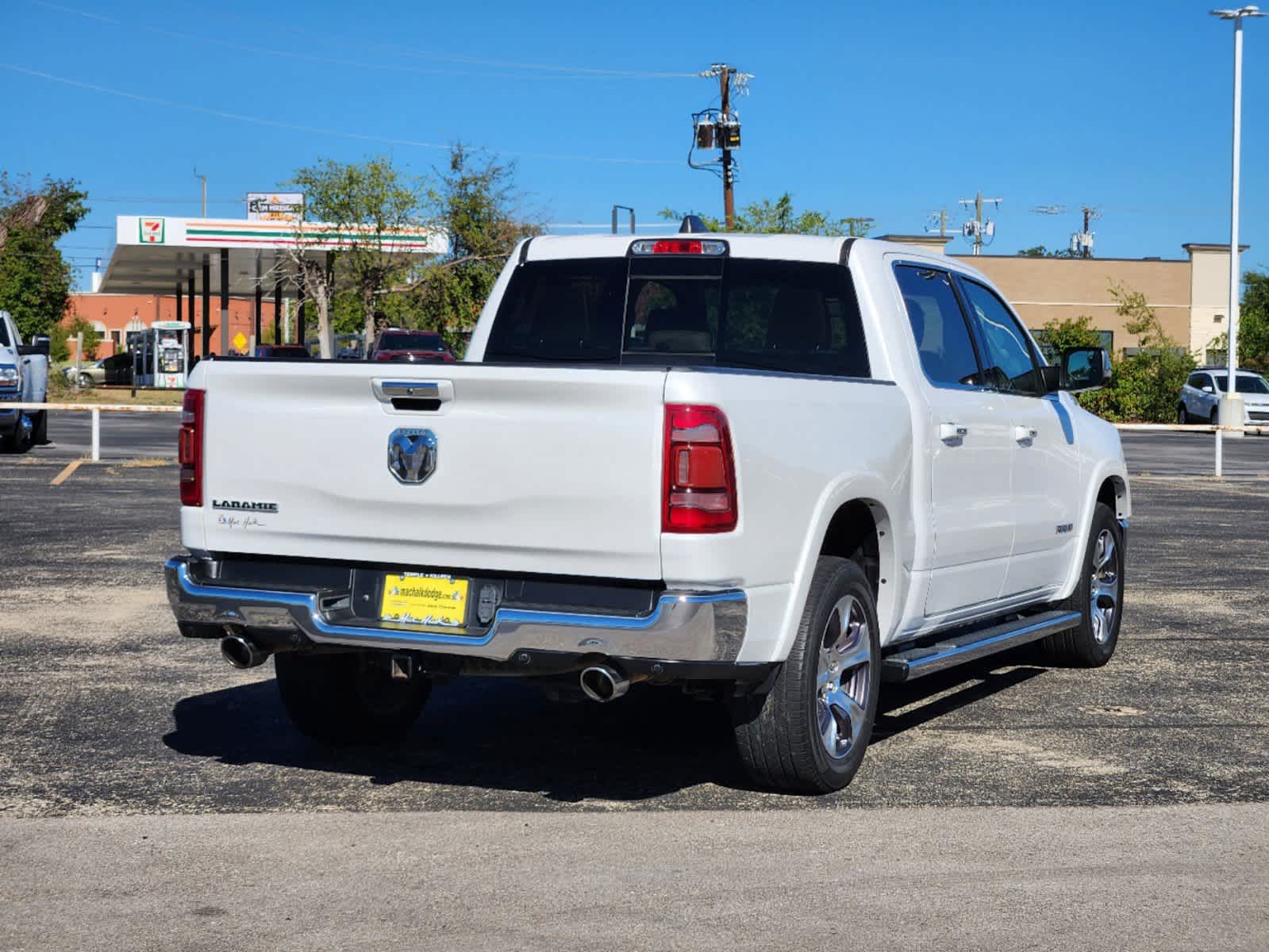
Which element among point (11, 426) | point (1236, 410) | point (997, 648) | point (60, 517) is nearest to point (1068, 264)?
point (1236, 410)

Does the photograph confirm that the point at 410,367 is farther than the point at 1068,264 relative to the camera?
No

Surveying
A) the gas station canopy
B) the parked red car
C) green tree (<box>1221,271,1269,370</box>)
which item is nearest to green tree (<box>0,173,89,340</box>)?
the gas station canopy

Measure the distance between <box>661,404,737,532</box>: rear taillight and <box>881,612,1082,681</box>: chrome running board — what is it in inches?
59.6

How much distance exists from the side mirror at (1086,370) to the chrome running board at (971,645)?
3.70ft

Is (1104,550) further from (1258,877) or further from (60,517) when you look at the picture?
(60,517)

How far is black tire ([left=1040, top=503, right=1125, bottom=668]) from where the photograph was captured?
890 centimetres

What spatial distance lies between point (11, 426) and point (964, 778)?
837 inches

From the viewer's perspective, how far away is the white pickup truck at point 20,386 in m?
25.1

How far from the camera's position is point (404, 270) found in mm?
49969

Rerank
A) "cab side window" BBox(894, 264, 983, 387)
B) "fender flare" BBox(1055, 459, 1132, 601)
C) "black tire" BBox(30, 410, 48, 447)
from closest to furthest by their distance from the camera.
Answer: "cab side window" BBox(894, 264, 983, 387)
"fender flare" BBox(1055, 459, 1132, 601)
"black tire" BBox(30, 410, 48, 447)

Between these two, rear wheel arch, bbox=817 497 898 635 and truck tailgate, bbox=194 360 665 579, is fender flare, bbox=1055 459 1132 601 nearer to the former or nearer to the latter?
rear wheel arch, bbox=817 497 898 635

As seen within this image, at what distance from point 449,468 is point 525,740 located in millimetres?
1837

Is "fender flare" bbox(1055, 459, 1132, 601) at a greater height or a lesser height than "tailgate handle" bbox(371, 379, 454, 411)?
lesser

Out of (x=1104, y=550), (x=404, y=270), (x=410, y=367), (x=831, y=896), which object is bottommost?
(x=831, y=896)
